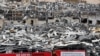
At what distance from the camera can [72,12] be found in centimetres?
2191

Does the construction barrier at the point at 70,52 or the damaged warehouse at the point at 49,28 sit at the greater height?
the damaged warehouse at the point at 49,28

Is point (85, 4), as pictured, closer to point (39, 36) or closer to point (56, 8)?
point (56, 8)

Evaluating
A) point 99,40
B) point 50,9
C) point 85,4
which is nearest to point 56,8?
point 50,9

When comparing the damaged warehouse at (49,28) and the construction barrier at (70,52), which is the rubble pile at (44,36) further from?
the construction barrier at (70,52)

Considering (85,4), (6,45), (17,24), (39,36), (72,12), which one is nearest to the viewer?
(6,45)

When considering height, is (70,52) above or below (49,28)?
below

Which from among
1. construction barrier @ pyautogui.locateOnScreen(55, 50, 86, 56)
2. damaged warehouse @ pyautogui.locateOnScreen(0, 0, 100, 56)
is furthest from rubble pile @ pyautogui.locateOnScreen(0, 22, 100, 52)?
construction barrier @ pyautogui.locateOnScreen(55, 50, 86, 56)

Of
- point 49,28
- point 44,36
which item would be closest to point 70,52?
point 44,36

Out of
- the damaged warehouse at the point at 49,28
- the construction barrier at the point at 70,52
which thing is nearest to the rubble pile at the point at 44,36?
the damaged warehouse at the point at 49,28

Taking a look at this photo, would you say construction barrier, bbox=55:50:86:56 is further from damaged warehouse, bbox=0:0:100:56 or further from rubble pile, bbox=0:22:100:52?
rubble pile, bbox=0:22:100:52

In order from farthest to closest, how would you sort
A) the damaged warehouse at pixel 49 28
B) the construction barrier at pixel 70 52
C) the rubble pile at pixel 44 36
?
the rubble pile at pixel 44 36 → the damaged warehouse at pixel 49 28 → the construction barrier at pixel 70 52

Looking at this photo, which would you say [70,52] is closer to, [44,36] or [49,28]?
[44,36]

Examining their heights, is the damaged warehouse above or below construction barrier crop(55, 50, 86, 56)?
above

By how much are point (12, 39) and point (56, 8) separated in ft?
18.7
